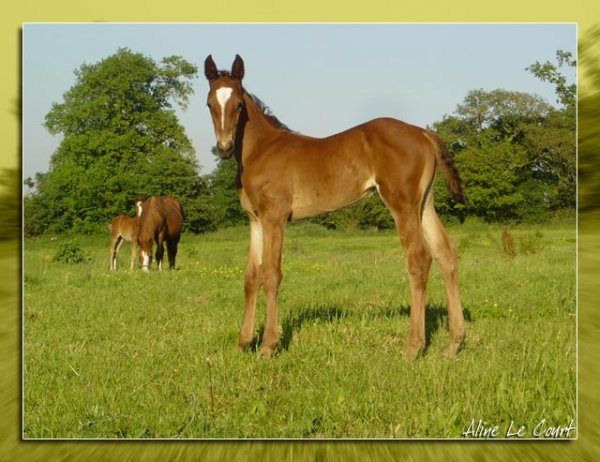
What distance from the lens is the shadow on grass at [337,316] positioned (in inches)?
238

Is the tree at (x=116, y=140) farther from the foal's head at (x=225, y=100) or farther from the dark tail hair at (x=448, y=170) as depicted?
the dark tail hair at (x=448, y=170)

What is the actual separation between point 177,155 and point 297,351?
6.86 ft

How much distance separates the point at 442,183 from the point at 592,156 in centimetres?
149

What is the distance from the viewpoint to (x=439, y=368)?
4.98 metres

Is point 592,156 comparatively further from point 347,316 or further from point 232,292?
point 232,292

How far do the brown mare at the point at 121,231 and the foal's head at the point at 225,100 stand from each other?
1538mm

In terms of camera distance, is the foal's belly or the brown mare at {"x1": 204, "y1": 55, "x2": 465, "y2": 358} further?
the foal's belly

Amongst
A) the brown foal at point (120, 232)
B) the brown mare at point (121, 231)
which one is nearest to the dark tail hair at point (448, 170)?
the brown mare at point (121, 231)

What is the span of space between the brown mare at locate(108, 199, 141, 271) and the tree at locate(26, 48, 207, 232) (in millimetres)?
317

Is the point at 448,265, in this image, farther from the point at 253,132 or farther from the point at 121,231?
the point at 121,231

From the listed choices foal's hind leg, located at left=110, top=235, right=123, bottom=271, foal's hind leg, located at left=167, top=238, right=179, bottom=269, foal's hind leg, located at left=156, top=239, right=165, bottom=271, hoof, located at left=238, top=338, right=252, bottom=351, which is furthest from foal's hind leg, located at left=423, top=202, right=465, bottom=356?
foal's hind leg, located at left=156, top=239, right=165, bottom=271

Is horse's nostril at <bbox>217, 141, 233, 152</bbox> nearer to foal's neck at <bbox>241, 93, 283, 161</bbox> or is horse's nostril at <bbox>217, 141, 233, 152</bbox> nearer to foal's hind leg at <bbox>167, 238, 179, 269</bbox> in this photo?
foal's neck at <bbox>241, 93, 283, 161</bbox>

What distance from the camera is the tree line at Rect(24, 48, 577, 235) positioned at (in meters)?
5.73

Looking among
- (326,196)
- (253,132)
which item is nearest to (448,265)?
(326,196)
